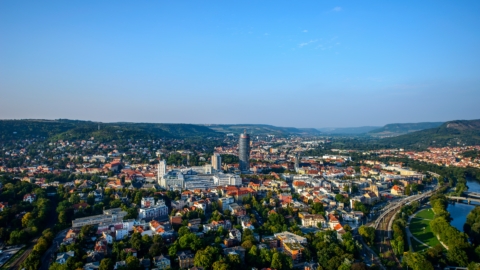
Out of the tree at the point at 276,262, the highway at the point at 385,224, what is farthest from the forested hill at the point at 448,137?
the tree at the point at 276,262

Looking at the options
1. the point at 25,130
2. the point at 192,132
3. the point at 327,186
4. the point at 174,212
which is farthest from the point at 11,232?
the point at 192,132

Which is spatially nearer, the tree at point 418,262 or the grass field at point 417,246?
the tree at point 418,262

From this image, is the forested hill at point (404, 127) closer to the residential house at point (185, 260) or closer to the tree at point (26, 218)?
the residential house at point (185, 260)

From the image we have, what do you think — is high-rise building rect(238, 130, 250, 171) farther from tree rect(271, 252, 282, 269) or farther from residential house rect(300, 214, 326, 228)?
tree rect(271, 252, 282, 269)

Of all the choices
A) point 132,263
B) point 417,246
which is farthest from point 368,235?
point 132,263

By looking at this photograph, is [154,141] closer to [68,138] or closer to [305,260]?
[68,138]

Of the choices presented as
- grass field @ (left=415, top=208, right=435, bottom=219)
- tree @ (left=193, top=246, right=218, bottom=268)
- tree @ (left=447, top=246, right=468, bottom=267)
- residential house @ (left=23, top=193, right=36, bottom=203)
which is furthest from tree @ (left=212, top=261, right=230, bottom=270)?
grass field @ (left=415, top=208, right=435, bottom=219)
